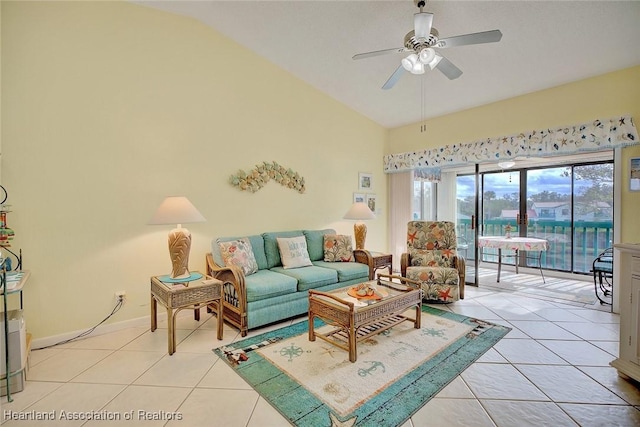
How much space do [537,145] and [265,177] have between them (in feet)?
11.9

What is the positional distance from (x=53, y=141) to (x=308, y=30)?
8.97 feet

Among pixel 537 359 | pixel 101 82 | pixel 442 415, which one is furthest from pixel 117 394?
pixel 537 359

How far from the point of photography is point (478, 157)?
448cm

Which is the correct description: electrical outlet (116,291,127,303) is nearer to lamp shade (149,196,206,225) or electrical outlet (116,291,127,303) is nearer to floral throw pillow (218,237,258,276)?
lamp shade (149,196,206,225)

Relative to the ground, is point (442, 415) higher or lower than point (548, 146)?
lower

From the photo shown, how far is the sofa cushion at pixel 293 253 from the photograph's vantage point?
3734 mm

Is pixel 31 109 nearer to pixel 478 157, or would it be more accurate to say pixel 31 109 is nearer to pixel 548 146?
pixel 478 157

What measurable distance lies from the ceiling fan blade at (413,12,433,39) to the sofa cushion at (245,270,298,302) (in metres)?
2.54

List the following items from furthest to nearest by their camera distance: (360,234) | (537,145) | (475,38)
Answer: (360,234) → (537,145) → (475,38)

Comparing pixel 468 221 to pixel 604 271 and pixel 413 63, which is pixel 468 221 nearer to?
pixel 604 271

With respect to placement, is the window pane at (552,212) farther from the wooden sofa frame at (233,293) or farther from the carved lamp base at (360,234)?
the wooden sofa frame at (233,293)

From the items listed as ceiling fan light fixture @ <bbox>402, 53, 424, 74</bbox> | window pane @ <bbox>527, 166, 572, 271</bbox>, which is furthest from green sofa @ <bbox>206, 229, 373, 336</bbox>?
window pane @ <bbox>527, 166, 572, 271</bbox>

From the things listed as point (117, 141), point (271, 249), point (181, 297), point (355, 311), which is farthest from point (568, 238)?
point (117, 141)

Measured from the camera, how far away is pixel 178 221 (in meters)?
2.77
